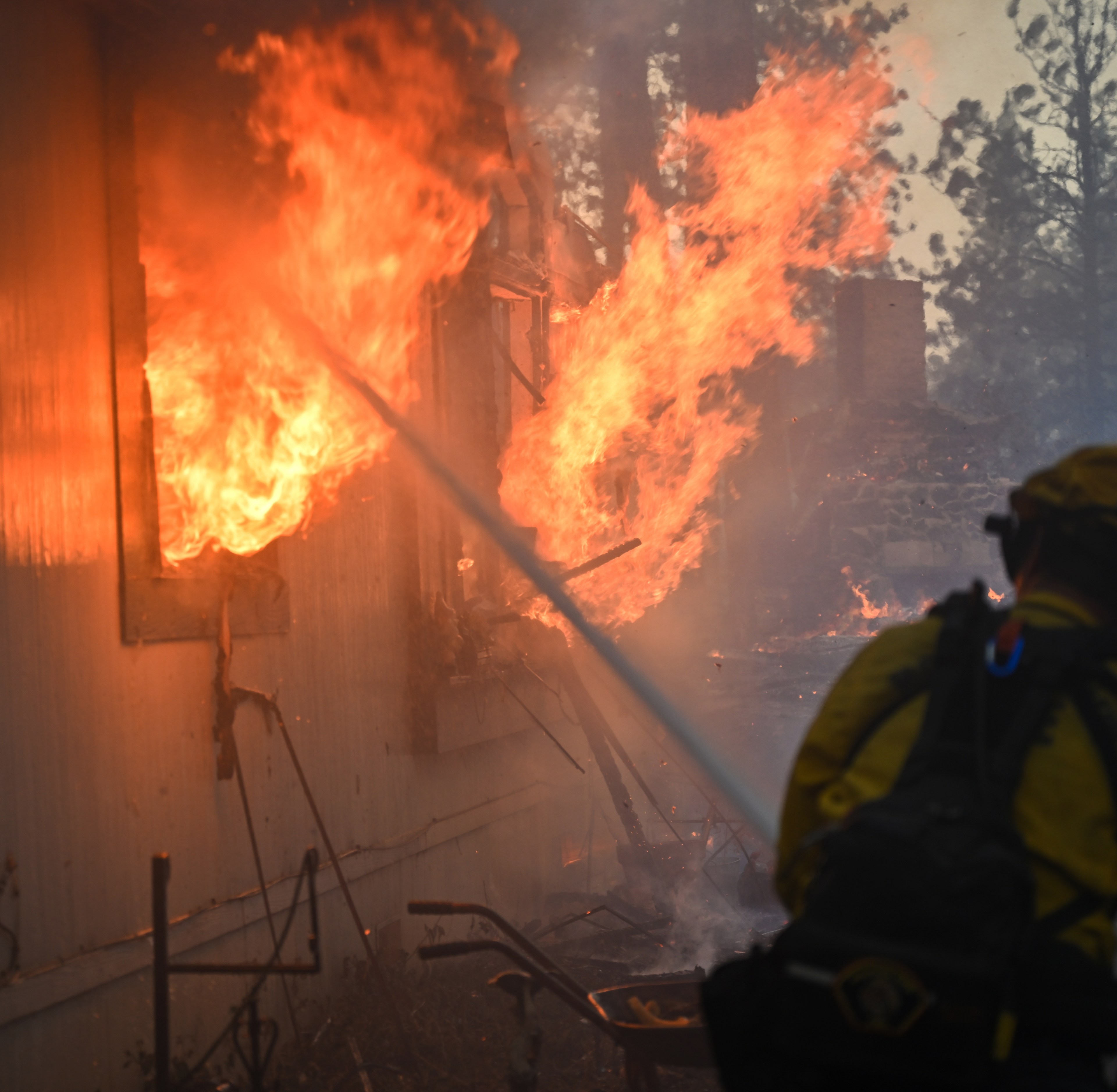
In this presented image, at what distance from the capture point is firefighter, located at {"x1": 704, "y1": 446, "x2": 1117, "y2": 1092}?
192cm

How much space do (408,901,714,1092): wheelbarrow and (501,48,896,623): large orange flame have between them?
5517mm

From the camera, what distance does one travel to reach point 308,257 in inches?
277

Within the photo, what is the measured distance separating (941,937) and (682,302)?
1017 centimetres

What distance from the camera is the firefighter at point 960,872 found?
1921mm

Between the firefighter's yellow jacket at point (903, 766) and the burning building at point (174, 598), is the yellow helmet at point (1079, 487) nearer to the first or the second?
the firefighter's yellow jacket at point (903, 766)

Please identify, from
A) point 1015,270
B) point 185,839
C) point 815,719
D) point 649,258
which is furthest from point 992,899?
point 1015,270

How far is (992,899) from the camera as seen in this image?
1939 mm

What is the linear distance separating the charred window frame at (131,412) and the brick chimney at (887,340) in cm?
1849

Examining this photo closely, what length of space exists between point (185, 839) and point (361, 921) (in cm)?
206

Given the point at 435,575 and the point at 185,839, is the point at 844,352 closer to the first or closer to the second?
the point at 435,575

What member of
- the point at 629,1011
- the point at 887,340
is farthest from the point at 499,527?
the point at 887,340

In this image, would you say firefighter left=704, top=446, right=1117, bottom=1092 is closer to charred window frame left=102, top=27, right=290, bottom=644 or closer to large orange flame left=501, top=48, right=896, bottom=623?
charred window frame left=102, top=27, right=290, bottom=644

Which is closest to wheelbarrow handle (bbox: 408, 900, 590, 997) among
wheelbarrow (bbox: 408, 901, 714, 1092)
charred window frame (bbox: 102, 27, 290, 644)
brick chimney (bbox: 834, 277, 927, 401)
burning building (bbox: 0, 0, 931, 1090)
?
wheelbarrow (bbox: 408, 901, 714, 1092)

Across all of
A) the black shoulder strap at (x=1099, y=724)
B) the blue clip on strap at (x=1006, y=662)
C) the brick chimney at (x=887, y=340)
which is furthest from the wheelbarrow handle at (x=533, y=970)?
the brick chimney at (x=887, y=340)
